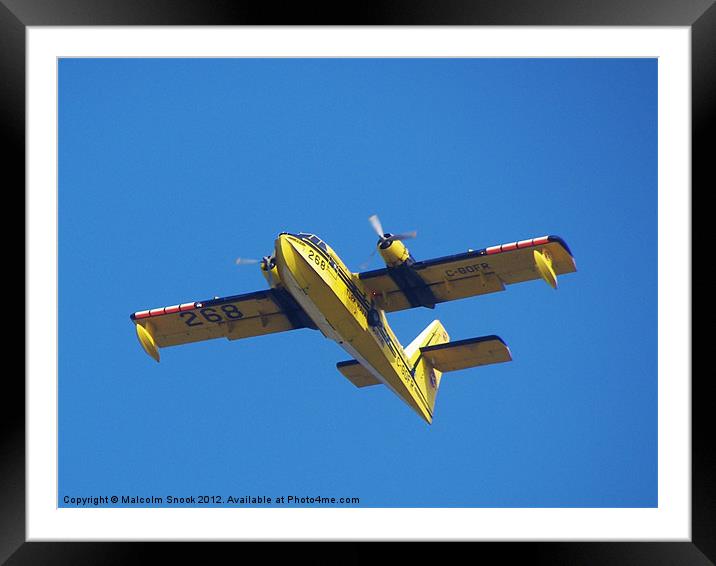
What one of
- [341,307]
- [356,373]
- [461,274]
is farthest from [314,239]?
[356,373]

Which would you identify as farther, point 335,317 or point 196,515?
point 335,317

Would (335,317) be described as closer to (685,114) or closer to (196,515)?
(196,515)

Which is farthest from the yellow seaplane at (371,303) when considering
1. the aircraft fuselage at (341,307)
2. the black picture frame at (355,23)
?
the black picture frame at (355,23)

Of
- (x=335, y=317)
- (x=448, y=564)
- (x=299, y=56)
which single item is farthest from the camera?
(x=335, y=317)

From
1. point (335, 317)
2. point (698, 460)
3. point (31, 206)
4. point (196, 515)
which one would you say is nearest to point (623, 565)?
point (698, 460)

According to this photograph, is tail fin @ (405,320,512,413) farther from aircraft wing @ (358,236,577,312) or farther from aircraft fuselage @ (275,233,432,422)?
aircraft wing @ (358,236,577,312)

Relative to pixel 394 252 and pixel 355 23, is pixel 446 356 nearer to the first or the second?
pixel 394 252

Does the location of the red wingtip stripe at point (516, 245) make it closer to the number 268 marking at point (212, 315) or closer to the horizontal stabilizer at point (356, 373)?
the horizontal stabilizer at point (356, 373)
